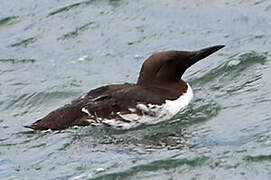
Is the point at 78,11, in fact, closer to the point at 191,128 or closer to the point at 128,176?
the point at 191,128

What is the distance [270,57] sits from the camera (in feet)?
40.0

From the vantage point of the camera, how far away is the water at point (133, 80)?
9047mm

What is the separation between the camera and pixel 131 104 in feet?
33.4

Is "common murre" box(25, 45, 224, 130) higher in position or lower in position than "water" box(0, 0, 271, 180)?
higher

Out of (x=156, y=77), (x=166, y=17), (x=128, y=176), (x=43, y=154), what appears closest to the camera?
(x=128, y=176)

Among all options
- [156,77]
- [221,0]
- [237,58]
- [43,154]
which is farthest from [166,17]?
[43,154]

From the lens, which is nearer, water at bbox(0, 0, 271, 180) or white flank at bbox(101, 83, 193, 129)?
water at bbox(0, 0, 271, 180)

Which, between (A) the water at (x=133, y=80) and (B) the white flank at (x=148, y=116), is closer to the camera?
(A) the water at (x=133, y=80)

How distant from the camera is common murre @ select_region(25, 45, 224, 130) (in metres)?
10.2

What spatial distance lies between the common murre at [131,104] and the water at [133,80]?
0.32 feet

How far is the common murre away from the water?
3.9 inches

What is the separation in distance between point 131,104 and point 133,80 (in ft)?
7.73

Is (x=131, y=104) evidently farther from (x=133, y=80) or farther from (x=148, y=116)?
(x=133, y=80)

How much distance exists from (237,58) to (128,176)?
3.97 m
